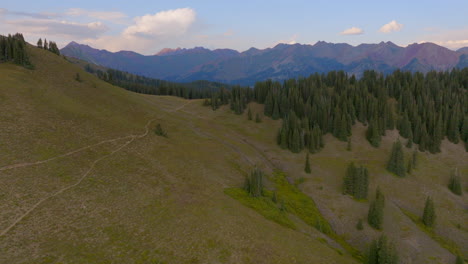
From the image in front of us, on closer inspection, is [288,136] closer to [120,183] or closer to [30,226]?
[120,183]

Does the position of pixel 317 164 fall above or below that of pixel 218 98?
below

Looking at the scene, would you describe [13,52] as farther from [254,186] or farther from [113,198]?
[254,186]

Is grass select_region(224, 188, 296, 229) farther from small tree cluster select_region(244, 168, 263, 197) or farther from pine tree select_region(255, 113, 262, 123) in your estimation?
pine tree select_region(255, 113, 262, 123)

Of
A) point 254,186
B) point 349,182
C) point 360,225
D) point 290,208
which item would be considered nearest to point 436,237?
point 360,225

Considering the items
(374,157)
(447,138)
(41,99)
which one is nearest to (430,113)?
(447,138)

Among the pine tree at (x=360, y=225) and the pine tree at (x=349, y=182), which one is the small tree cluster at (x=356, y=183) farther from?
the pine tree at (x=360, y=225)

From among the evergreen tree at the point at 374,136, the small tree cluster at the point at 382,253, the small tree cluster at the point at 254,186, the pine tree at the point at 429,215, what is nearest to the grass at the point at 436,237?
the pine tree at the point at 429,215
